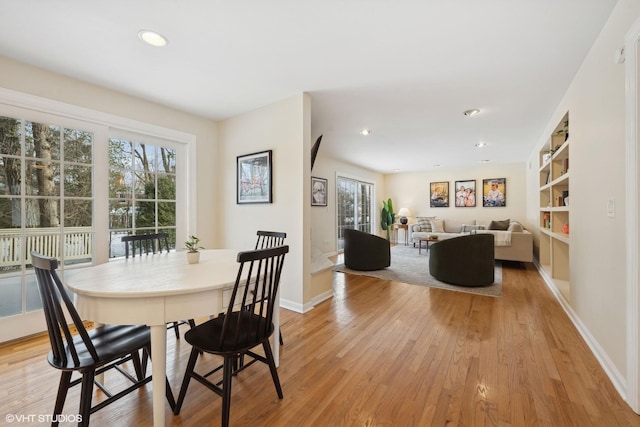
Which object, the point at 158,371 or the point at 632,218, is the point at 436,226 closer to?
the point at 632,218

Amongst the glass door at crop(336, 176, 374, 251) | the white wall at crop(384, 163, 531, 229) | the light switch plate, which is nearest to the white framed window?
the light switch plate

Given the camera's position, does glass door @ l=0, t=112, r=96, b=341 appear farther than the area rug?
No

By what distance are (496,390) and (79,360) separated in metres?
2.29

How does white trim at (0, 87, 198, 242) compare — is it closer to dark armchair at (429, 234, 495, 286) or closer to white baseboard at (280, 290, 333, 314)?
white baseboard at (280, 290, 333, 314)

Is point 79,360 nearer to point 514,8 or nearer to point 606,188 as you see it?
point 514,8

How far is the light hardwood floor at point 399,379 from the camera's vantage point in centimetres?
141

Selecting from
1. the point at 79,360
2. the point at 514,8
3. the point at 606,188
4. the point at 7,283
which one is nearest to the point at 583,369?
the point at 606,188

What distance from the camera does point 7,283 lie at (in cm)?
218

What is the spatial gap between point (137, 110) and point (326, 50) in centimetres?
227

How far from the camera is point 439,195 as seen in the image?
8.05m

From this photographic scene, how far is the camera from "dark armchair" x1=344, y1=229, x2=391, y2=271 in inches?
183

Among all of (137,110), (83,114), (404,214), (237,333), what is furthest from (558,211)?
(83,114)

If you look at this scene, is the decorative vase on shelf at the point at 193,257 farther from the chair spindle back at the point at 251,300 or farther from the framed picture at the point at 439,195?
the framed picture at the point at 439,195

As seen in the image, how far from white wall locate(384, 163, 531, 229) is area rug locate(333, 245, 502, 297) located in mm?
2479
